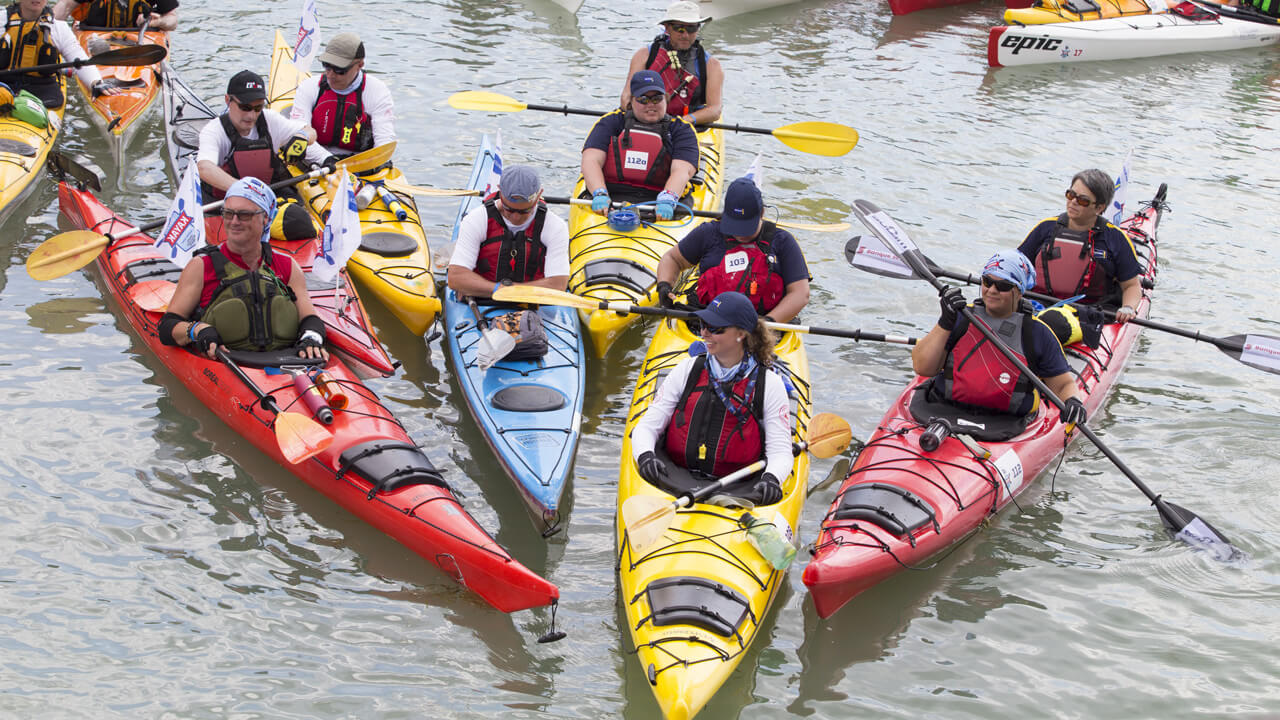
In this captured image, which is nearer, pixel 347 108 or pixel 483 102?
pixel 347 108

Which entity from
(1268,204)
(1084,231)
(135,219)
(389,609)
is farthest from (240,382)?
(1268,204)

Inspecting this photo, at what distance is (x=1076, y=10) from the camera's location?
14.5 meters

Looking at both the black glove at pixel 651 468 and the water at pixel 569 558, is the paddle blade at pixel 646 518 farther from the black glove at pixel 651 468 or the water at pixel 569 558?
the water at pixel 569 558

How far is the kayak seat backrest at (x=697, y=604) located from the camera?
4.36 metres

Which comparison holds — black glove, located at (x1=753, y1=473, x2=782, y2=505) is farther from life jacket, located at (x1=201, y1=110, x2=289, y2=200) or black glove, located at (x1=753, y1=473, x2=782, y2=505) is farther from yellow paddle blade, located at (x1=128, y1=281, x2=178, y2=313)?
life jacket, located at (x1=201, y1=110, x2=289, y2=200)

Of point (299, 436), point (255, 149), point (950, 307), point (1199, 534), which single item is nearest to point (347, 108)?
point (255, 149)

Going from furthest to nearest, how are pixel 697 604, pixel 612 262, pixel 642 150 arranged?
pixel 642 150 < pixel 612 262 < pixel 697 604

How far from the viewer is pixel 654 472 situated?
4840 mm

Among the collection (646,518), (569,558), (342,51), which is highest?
(342,51)

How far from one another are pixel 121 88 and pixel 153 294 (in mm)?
4249

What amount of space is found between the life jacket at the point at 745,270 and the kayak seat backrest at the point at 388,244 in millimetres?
2113

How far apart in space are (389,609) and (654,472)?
4.39ft

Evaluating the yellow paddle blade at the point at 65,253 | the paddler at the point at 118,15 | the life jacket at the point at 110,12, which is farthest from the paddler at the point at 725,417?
the life jacket at the point at 110,12

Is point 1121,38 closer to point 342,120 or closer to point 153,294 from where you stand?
point 342,120
